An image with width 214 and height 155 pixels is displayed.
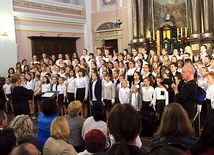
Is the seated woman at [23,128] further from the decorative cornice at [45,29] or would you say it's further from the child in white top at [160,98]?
the decorative cornice at [45,29]

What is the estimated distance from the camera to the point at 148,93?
6609 millimetres

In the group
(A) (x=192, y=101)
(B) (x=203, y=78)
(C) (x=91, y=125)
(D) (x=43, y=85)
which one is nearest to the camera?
(C) (x=91, y=125)

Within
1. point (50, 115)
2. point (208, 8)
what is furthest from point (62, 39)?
point (50, 115)

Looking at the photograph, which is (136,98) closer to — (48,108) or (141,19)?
(48,108)

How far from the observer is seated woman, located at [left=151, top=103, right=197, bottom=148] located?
7.67 feet

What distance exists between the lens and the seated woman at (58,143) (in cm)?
288

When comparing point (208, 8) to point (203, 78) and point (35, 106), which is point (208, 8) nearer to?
point (203, 78)

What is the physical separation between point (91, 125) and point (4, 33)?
9.38 metres

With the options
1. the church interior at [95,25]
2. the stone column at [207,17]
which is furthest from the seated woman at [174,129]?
the stone column at [207,17]

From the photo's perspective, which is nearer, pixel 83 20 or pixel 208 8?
pixel 208 8

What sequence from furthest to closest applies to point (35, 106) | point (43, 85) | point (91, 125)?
point (35, 106)
point (43, 85)
point (91, 125)

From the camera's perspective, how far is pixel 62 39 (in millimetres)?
15266

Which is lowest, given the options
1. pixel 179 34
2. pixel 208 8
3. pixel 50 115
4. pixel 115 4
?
pixel 50 115

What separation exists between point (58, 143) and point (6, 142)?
690mm
